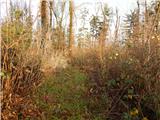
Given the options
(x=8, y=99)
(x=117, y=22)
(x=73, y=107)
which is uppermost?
(x=117, y=22)

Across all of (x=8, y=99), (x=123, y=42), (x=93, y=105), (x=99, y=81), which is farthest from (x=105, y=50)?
(x=8, y=99)

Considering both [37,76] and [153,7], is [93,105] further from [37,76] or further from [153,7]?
[153,7]

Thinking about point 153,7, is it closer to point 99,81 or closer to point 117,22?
point 117,22

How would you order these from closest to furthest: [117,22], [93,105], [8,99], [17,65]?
[8,99]
[17,65]
[93,105]
[117,22]

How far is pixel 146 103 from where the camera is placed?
4707 mm

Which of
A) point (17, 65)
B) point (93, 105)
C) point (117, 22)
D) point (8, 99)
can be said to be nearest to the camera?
point (8, 99)

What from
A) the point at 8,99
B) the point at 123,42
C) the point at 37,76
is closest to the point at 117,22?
the point at 123,42

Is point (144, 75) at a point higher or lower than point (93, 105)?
higher

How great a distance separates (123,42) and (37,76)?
74.8 inches

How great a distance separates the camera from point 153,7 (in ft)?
18.9

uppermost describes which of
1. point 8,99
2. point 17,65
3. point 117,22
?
point 117,22

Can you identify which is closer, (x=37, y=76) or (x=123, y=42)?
(x=37, y=76)

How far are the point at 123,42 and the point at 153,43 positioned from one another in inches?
58.3

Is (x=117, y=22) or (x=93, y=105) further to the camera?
(x=117, y=22)
